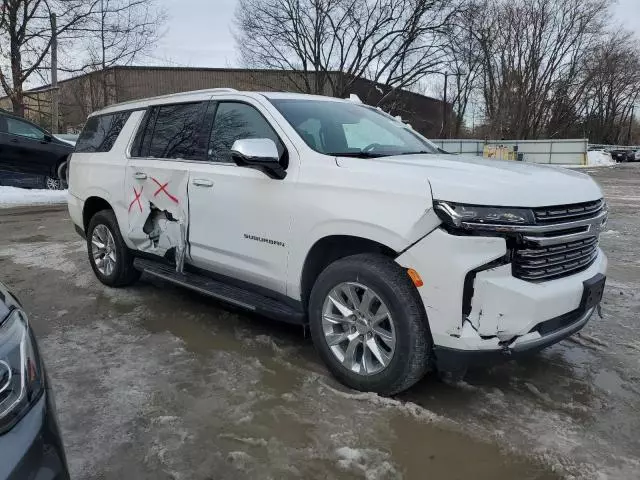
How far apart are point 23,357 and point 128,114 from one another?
3845 millimetres

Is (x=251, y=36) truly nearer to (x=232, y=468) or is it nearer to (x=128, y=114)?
(x=128, y=114)

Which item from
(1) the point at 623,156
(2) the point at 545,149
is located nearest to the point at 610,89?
(1) the point at 623,156

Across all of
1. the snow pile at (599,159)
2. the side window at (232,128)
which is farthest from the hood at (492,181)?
the snow pile at (599,159)

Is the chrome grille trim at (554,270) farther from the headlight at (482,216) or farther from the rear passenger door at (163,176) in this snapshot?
the rear passenger door at (163,176)

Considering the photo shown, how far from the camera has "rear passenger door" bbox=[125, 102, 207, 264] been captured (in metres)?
4.27

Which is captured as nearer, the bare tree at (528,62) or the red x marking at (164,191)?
the red x marking at (164,191)

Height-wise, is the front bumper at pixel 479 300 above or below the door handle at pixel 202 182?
below

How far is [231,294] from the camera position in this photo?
3.88 m

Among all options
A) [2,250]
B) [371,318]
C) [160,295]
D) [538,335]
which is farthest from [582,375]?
[2,250]

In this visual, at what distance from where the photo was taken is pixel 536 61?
45031 mm

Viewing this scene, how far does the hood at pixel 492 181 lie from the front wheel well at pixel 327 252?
446 mm

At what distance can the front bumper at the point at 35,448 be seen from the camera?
1496 millimetres

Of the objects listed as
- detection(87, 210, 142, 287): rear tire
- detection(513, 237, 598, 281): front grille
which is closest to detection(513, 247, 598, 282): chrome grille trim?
detection(513, 237, 598, 281): front grille

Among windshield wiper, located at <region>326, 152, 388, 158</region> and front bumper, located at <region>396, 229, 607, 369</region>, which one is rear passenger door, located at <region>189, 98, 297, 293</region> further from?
front bumper, located at <region>396, 229, 607, 369</region>
